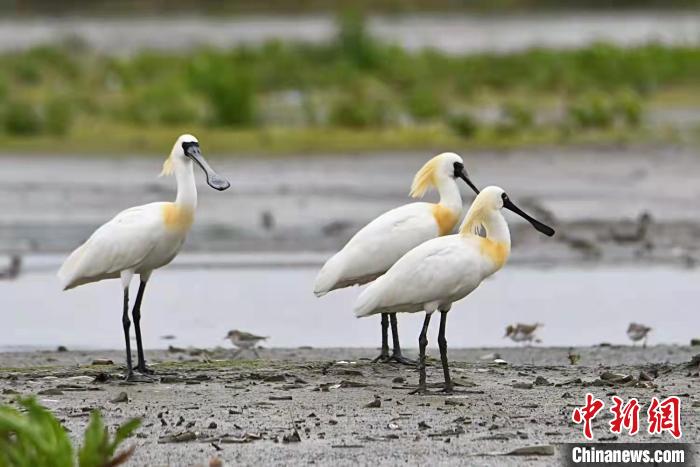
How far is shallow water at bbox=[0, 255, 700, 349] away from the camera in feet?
43.9

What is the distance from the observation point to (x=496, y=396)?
10203mm

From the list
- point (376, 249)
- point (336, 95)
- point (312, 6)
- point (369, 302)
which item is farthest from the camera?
point (312, 6)

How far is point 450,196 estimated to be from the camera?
1171 cm

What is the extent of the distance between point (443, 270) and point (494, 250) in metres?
0.40

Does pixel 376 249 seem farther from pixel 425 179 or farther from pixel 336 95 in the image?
pixel 336 95

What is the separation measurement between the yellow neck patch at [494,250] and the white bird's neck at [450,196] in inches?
46.2

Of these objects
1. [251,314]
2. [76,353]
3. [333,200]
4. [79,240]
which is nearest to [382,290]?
[76,353]

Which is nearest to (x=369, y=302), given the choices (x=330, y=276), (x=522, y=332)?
(x=330, y=276)

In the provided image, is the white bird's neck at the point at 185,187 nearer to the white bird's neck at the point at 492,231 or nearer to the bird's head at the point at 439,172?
the bird's head at the point at 439,172

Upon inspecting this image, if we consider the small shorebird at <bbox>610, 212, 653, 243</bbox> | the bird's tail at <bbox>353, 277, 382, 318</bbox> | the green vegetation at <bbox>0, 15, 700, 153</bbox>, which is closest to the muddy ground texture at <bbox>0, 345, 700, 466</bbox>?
the bird's tail at <bbox>353, 277, 382, 318</bbox>

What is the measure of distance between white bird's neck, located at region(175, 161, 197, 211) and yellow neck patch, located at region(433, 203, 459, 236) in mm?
1663

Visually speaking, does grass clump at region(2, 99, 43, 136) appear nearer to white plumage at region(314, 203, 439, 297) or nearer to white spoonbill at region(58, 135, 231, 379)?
white spoonbill at region(58, 135, 231, 379)

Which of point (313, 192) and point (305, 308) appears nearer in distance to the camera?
point (305, 308)

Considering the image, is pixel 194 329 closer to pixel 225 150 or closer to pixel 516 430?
pixel 516 430
